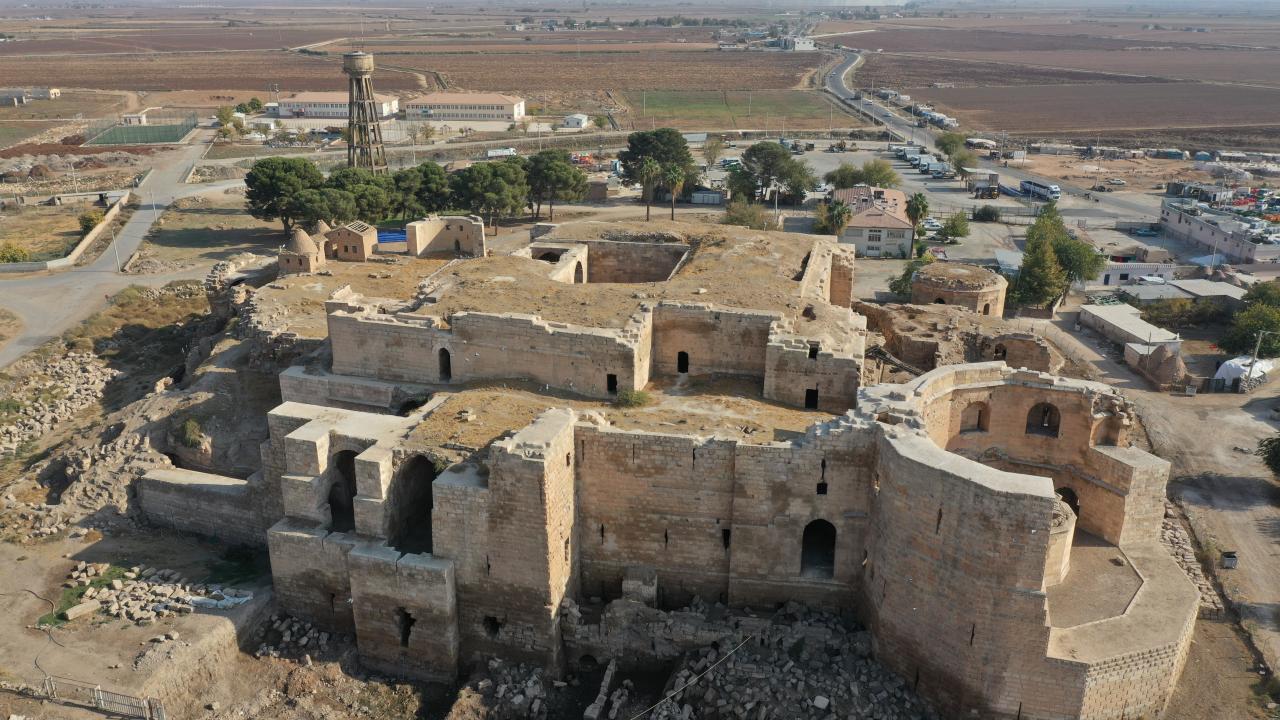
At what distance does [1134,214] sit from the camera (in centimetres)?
7862

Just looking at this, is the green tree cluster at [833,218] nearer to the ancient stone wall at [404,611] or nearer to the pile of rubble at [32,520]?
the ancient stone wall at [404,611]

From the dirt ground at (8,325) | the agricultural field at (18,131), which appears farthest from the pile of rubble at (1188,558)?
the agricultural field at (18,131)

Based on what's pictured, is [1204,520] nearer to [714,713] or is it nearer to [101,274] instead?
[714,713]

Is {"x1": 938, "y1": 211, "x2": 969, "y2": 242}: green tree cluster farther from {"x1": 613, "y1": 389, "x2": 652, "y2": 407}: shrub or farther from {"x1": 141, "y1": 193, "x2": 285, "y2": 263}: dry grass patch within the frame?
{"x1": 613, "y1": 389, "x2": 652, "y2": 407}: shrub

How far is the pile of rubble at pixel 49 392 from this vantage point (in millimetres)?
36594

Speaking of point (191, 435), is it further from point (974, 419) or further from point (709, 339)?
point (974, 419)

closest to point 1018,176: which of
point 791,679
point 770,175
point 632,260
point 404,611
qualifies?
point 770,175

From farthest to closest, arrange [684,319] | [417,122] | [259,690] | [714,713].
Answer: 1. [417,122]
2. [684,319]
3. [259,690]
4. [714,713]

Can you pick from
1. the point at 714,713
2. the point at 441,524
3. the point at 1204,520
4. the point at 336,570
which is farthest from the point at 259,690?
the point at 1204,520

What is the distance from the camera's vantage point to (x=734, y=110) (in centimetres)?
15050

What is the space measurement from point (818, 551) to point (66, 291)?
4614cm

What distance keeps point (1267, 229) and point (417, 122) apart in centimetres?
9337

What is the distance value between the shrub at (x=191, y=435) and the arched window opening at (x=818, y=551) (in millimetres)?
20165

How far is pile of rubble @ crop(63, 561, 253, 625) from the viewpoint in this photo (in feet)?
80.6
